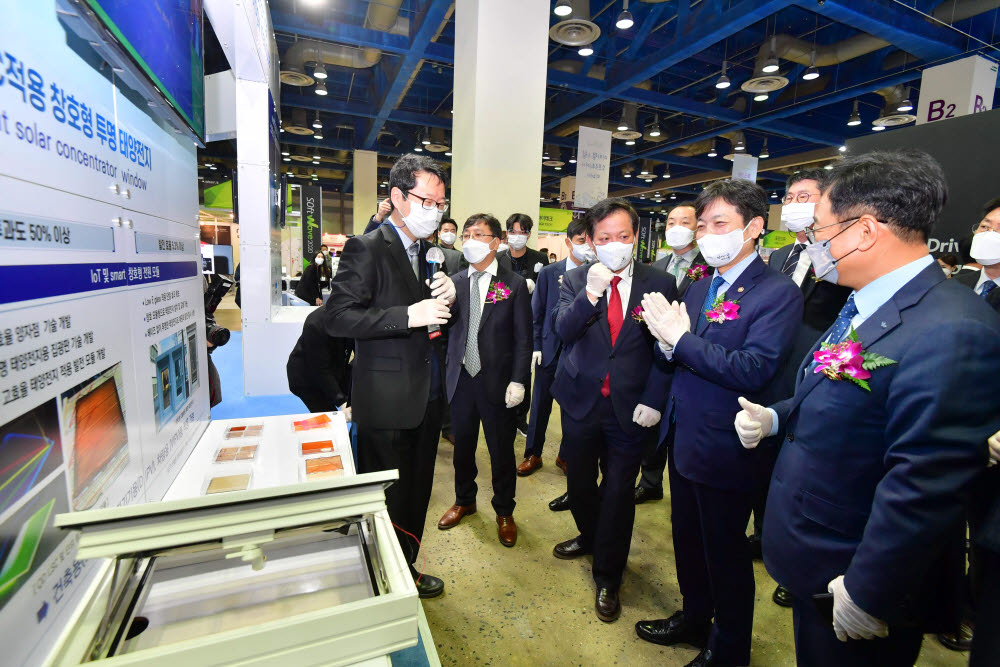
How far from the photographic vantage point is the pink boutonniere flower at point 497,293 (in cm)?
261

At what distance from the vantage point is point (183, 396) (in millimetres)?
1664

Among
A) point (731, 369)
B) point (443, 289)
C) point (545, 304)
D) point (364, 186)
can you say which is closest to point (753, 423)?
point (731, 369)

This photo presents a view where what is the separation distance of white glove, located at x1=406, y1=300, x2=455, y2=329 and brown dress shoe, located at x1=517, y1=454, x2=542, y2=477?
219 centimetres

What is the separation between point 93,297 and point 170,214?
2.22ft

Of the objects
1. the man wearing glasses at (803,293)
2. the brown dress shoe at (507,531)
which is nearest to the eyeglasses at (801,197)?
the man wearing glasses at (803,293)

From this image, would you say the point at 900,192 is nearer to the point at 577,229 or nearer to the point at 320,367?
the point at 320,367

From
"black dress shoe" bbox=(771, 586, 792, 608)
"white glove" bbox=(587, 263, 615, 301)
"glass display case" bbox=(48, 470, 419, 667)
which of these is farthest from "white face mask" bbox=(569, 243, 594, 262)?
"glass display case" bbox=(48, 470, 419, 667)

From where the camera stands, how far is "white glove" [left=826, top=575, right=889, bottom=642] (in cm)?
102

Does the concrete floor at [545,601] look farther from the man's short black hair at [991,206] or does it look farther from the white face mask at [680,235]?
the man's short black hair at [991,206]

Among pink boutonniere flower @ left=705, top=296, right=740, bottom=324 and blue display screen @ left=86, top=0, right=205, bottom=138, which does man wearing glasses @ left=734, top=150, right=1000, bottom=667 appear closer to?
pink boutonniere flower @ left=705, top=296, right=740, bottom=324

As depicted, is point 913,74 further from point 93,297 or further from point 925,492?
point 93,297

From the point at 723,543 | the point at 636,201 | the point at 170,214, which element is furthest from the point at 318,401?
the point at 636,201

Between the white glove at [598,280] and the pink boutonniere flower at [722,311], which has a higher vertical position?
the white glove at [598,280]

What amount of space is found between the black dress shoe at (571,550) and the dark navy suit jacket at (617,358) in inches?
34.4
